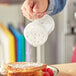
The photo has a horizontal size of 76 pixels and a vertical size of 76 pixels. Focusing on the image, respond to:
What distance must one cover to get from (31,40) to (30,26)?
44 mm

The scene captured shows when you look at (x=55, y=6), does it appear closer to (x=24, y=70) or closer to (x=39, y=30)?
(x=39, y=30)

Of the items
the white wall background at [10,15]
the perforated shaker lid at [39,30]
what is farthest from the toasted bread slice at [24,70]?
the white wall background at [10,15]

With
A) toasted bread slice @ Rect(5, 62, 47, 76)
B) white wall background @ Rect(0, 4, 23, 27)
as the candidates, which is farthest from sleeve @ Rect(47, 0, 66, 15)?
white wall background @ Rect(0, 4, 23, 27)

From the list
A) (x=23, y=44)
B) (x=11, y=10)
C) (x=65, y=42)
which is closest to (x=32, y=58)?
(x=23, y=44)

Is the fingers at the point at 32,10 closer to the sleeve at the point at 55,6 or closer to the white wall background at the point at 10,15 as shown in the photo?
the sleeve at the point at 55,6

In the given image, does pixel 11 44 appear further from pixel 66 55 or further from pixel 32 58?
pixel 66 55

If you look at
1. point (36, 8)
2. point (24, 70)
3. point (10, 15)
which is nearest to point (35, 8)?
point (36, 8)

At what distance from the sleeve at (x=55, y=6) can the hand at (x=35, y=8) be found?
2cm

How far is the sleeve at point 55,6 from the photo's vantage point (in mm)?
820

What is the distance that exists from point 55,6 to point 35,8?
3.2 inches

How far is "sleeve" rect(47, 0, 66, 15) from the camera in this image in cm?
82

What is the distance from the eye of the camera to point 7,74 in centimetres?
67

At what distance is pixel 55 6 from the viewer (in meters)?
0.84

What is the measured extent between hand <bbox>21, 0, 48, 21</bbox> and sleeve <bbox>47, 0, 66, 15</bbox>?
2cm
